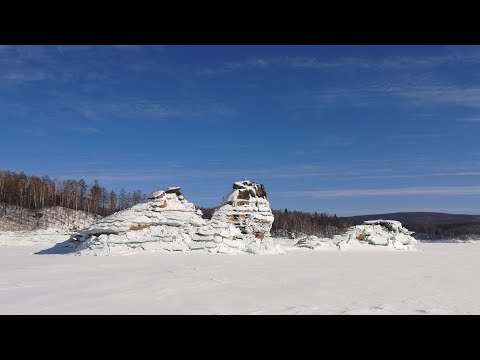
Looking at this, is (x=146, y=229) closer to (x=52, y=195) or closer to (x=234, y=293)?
(x=234, y=293)

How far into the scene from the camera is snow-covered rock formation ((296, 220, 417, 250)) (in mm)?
→ 32625

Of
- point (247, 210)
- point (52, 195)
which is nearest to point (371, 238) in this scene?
point (247, 210)

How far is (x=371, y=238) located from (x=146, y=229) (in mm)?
19593

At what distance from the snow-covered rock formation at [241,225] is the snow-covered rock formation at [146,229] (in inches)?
45.5

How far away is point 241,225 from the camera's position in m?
29.2

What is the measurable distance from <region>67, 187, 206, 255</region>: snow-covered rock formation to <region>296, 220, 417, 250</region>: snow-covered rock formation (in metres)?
10.9

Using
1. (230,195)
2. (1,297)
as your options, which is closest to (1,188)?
(230,195)

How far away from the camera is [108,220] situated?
25.2m

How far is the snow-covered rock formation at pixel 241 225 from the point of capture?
24.7 m

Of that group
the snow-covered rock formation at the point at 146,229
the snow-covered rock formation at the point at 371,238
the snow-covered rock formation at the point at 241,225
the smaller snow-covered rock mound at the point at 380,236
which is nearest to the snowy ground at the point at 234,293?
the snow-covered rock formation at the point at 146,229

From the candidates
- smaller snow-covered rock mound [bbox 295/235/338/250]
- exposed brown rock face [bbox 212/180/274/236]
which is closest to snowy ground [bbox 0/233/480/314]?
exposed brown rock face [bbox 212/180/274/236]

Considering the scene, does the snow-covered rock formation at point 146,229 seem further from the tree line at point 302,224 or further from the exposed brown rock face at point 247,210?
the tree line at point 302,224
